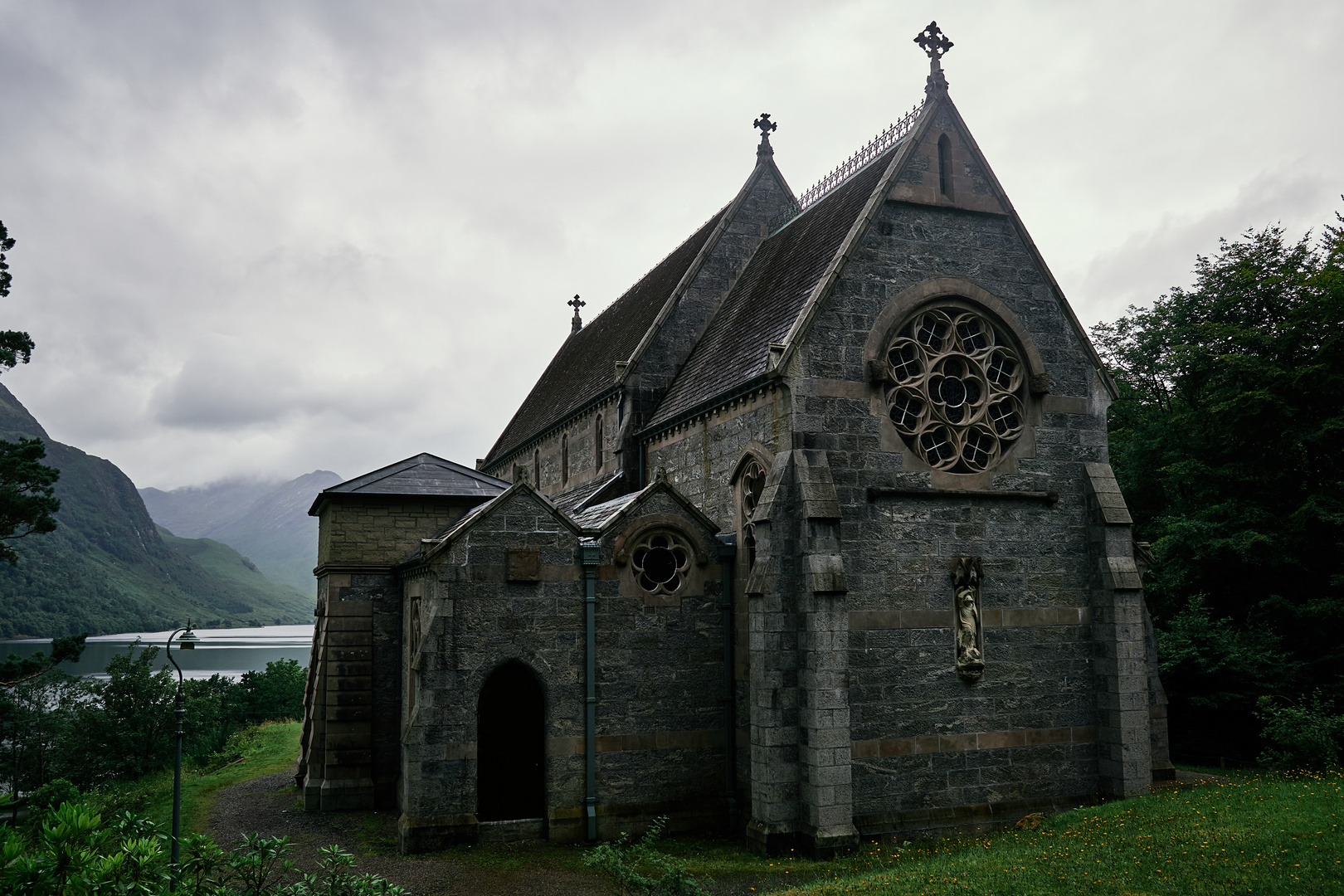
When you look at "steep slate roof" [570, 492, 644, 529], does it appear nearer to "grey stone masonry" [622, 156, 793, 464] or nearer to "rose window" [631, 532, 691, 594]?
"rose window" [631, 532, 691, 594]

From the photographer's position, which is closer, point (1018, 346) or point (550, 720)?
point (550, 720)

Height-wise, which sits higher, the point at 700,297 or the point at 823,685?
the point at 700,297

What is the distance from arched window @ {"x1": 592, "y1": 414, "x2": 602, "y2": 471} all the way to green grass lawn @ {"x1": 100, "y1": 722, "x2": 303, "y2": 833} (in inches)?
518

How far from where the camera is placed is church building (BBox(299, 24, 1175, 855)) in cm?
1741

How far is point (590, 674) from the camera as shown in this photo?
18.3m

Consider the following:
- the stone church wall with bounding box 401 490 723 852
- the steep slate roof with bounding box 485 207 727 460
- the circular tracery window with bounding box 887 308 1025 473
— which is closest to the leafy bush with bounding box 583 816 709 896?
the stone church wall with bounding box 401 490 723 852

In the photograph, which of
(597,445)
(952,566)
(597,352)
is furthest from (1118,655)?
(597,352)

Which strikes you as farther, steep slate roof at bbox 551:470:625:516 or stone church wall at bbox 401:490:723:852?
steep slate roof at bbox 551:470:625:516

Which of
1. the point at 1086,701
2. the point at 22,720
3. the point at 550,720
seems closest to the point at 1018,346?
the point at 1086,701

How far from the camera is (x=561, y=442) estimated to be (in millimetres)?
31656

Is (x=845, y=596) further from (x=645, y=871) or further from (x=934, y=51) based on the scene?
(x=934, y=51)

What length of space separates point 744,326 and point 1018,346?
6202mm

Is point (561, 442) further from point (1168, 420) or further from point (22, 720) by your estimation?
point (22, 720)

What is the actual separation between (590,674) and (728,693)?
2876mm
